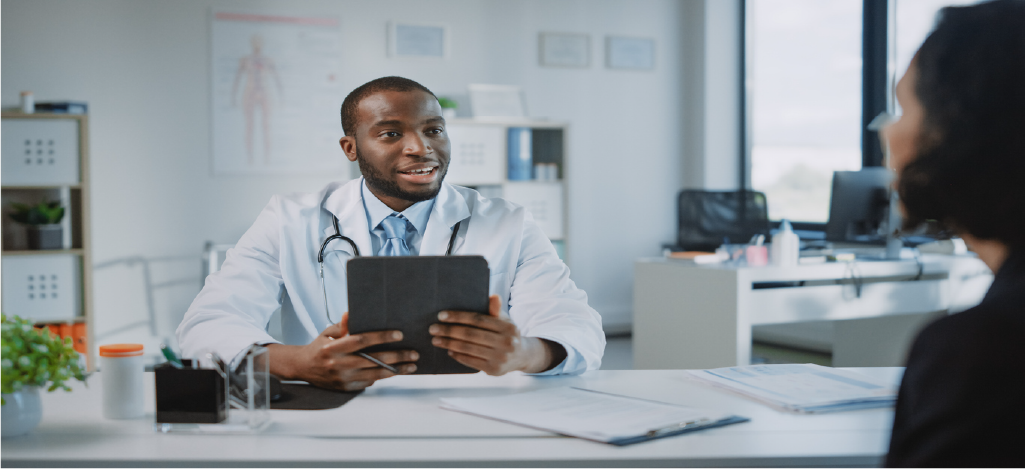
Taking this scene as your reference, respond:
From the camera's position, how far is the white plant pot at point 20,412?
985 millimetres

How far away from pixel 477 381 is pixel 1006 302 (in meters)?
0.89

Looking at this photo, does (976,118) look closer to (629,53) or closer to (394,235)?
(394,235)

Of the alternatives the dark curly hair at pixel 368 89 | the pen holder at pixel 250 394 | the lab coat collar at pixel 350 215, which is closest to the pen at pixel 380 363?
the pen holder at pixel 250 394

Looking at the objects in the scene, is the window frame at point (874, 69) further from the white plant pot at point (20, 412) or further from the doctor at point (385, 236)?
the white plant pot at point (20, 412)

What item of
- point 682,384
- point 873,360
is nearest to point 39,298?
point 682,384

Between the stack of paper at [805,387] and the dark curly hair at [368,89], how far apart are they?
824 mm

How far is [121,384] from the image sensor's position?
110cm

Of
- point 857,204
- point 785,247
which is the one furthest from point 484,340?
point 857,204

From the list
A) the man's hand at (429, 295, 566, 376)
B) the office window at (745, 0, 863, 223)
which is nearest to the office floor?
the office window at (745, 0, 863, 223)

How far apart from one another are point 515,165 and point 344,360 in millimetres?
3508

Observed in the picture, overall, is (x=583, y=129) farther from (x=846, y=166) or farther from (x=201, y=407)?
(x=201, y=407)

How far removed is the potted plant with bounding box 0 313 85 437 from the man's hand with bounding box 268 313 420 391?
318 millimetres

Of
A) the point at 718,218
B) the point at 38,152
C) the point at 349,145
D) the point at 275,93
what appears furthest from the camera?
the point at 275,93

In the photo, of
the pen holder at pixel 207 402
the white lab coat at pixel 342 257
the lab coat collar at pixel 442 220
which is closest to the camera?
the pen holder at pixel 207 402
